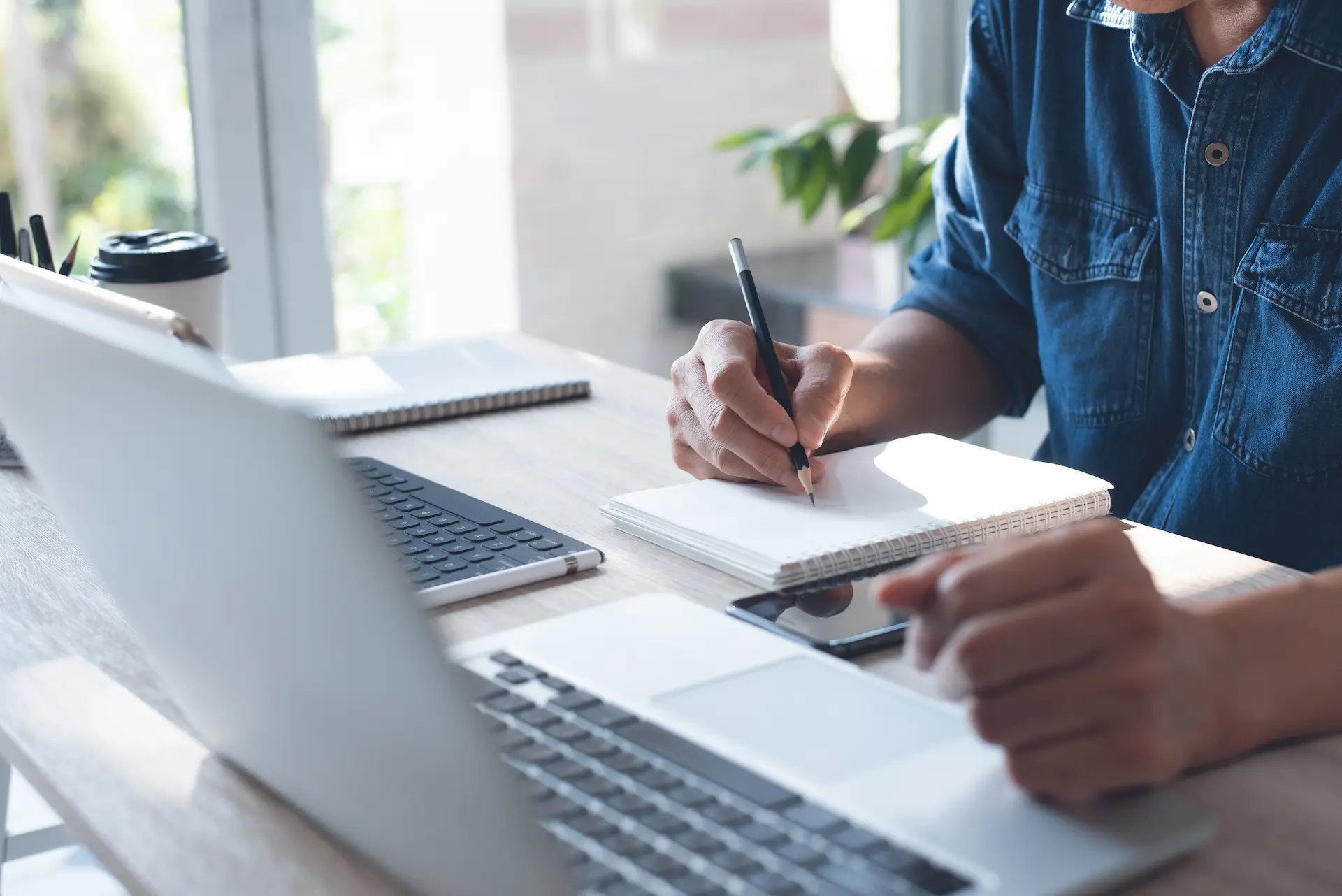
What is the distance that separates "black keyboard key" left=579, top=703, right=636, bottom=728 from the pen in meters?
0.35

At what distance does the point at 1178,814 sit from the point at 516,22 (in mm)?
2145

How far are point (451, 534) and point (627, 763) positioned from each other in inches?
14.7

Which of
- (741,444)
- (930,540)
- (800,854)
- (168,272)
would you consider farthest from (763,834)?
(168,272)

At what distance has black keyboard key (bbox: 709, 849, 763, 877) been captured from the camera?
0.50 m

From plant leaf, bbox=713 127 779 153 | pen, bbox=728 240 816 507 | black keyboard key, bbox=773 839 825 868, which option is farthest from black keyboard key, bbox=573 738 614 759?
plant leaf, bbox=713 127 779 153

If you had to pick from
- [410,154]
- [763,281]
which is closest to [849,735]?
[410,154]

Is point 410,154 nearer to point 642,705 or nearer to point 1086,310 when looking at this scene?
point 1086,310

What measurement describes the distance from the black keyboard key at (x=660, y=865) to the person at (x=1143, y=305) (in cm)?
27

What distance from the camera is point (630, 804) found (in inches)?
21.4

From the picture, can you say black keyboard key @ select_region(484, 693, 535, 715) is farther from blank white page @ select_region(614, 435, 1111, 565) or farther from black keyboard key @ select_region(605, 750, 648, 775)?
blank white page @ select_region(614, 435, 1111, 565)

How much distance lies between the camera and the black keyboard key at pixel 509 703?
633mm

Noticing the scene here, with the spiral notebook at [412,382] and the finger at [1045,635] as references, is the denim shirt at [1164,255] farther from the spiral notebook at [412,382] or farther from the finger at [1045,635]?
the finger at [1045,635]

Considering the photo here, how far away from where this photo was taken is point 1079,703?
0.54 metres

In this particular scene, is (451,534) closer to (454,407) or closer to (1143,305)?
(454,407)
